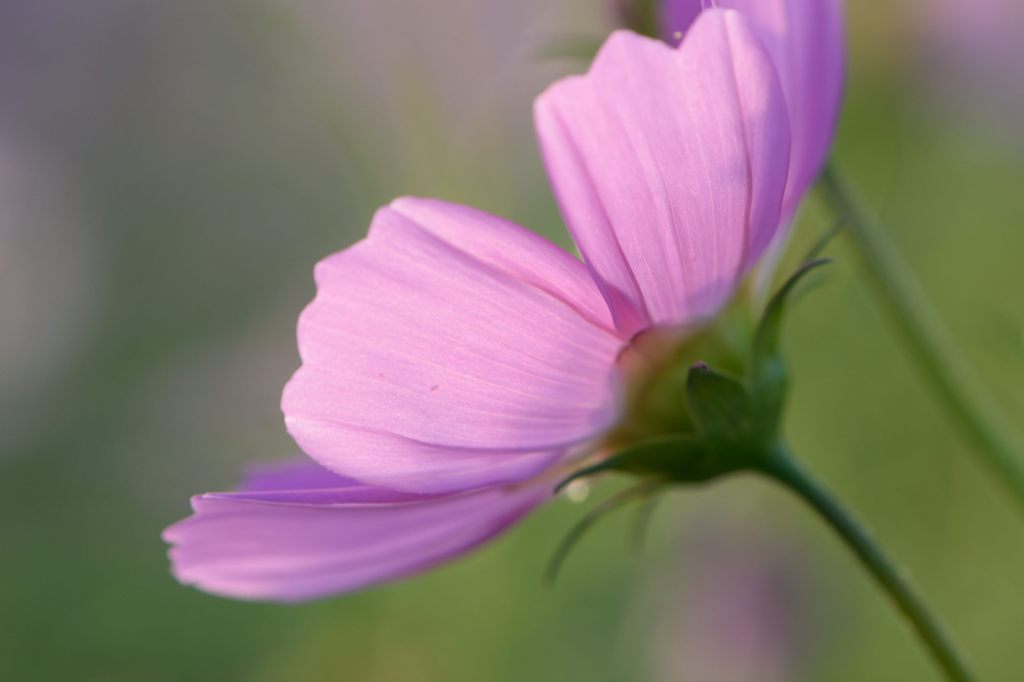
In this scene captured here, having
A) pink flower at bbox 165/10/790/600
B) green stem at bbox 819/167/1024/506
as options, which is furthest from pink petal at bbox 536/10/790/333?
green stem at bbox 819/167/1024/506

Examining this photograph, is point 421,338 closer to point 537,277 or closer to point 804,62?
point 537,277

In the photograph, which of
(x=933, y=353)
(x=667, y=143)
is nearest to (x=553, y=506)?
(x=933, y=353)

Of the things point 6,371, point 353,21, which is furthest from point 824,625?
point 6,371

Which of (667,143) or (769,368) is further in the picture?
(769,368)

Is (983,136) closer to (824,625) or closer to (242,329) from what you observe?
(824,625)

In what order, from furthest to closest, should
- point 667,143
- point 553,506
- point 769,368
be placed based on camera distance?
point 553,506, point 769,368, point 667,143

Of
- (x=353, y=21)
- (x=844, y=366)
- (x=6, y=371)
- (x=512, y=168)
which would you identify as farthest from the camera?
(x=6, y=371)

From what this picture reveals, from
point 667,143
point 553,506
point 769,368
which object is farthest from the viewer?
point 553,506
